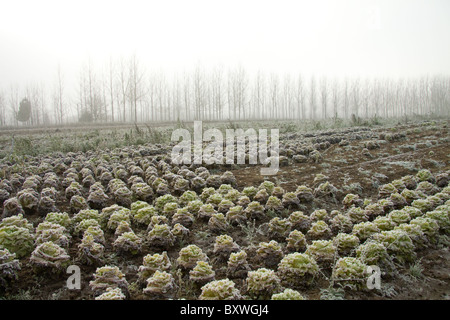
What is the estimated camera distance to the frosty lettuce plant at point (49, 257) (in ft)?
12.7

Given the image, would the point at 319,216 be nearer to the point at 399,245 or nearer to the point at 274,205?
the point at 274,205

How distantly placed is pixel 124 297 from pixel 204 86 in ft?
200

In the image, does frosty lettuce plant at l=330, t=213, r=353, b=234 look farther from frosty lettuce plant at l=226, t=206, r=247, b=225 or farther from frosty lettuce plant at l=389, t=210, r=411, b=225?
frosty lettuce plant at l=226, t=206, r=247, b=225

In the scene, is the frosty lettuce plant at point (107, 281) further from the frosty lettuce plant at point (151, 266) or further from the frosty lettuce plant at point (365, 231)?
the frosty lettuce plant at point (365, 231)

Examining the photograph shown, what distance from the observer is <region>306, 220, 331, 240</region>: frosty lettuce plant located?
4.88 meters

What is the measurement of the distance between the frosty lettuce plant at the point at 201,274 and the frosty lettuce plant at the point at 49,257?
1823 mm

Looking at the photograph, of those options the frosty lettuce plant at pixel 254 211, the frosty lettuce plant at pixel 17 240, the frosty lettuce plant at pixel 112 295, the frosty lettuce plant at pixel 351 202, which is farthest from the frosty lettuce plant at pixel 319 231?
the frosty lettuce plant at pixel 17 240

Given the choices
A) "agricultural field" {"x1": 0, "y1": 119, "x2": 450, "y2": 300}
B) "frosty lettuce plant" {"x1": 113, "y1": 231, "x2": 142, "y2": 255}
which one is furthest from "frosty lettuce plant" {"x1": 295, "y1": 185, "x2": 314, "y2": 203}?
"frosty lettuce plant" {"x1": 113, "y1": 231, "x2": 142, "y2": 255}

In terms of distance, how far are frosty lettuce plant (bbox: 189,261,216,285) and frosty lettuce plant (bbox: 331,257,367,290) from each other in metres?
1.55

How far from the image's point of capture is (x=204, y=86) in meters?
61.5
